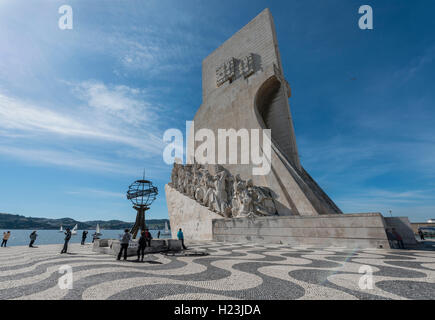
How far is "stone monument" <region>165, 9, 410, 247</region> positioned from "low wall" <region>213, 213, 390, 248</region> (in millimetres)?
29

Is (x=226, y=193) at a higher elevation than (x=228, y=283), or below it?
higher

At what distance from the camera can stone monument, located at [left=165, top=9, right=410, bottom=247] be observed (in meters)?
7.78

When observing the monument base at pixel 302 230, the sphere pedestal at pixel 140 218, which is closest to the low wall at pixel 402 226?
the monument base at pixel 302 230

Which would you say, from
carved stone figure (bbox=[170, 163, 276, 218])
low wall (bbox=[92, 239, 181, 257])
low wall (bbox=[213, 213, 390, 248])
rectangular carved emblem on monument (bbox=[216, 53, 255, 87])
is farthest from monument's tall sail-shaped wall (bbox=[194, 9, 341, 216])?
low wall (bbox=[92, 239, 181, 257])

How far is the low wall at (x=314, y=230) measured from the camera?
6.27m

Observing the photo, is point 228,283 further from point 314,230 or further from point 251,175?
point 251,175

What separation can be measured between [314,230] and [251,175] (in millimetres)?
5937

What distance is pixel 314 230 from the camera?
7414 millimetres

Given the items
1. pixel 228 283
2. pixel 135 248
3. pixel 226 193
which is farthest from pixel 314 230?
pixel 135 248

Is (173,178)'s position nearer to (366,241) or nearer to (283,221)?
(283,221)

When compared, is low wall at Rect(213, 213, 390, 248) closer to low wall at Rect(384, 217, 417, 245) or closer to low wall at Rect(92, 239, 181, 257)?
low wall at Rect(384, 217, 417, 245)

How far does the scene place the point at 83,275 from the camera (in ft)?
10.5

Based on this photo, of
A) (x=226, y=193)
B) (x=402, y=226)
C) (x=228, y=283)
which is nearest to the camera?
(x=228, y=283)
